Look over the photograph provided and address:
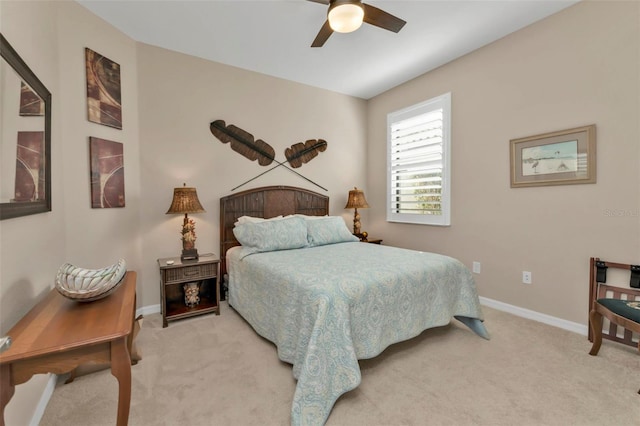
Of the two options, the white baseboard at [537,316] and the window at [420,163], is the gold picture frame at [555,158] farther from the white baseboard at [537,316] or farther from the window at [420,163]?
the white baseboard at [537,316]

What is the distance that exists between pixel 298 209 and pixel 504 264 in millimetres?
2507

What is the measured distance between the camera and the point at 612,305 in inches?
78.8

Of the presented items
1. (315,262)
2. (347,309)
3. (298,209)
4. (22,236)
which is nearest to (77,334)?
(22,236)

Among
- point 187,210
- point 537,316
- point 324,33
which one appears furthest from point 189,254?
point 537,316

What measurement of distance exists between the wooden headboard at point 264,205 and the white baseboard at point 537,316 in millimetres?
2335

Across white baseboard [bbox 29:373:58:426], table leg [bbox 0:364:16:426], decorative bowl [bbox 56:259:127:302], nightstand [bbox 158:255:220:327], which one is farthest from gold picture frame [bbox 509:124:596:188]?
white baseboard [bbox 29:373:58:426]

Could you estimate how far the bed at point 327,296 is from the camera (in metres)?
1.59

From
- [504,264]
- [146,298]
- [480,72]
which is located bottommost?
[146,298]

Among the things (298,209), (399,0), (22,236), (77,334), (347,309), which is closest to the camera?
(77,334)

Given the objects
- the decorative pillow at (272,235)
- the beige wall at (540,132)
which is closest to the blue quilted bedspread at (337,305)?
the decorative pillow at (272,235)

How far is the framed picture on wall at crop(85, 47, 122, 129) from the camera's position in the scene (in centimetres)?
246

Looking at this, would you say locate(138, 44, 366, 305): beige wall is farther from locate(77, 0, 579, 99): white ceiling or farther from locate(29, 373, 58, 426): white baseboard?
locate(29, 373, 58, 426): white baseboard

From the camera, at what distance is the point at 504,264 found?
3.02m

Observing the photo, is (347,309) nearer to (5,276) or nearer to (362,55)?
(5,276)
